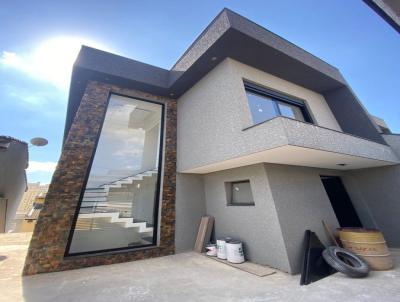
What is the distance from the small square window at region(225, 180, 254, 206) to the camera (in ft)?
13.1

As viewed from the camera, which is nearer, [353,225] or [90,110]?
[90,110]

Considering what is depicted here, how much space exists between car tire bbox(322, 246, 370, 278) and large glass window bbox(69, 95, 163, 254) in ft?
11.7

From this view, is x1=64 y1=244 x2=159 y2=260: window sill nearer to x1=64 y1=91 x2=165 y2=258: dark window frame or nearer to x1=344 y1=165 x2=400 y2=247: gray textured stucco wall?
x1=64 y1=91 x2=165 y2=258: dark window frame

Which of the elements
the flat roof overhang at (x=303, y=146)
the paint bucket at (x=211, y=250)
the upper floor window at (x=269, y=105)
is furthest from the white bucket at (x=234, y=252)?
the upper floor window at (x=269, y=105)

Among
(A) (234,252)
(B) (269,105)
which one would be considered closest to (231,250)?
(A) (234,252)

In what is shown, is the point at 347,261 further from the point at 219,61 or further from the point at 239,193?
the point at 219,61

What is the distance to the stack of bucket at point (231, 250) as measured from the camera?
Result: 346cm

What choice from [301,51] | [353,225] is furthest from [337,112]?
[353,225]

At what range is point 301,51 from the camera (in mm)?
4590

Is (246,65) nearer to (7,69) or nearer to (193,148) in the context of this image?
(193,148)

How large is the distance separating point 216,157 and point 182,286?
225cm

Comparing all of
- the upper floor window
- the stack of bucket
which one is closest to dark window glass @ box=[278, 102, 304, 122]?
the upper floor window

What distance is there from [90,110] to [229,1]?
4.06 m

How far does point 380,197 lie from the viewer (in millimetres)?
4430
